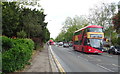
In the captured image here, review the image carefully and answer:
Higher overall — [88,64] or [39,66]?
[39,66]

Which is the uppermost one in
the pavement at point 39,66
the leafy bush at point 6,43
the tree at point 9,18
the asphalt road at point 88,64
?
the tree at point 9,18

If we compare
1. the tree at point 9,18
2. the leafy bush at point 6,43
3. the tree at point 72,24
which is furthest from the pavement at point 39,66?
the tree at point 72,24

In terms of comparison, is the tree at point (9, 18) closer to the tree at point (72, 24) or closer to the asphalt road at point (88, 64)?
the asphalt road at point (88, 64)

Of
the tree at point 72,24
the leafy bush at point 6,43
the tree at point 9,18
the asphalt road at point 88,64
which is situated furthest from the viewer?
the tree at point 72,24

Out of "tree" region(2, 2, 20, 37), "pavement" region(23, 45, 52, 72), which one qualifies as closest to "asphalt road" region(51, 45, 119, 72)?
"pavement" region(23, 45, 52, 72)

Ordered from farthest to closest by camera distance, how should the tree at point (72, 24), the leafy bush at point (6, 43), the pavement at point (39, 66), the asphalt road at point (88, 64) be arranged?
the tree at point (72, 24) < the asphalt road at point (88, 64) < the pavement at point (39, 66) < the leafy bush at point (6, 43)

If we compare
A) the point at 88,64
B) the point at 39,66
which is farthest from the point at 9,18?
the point at 88,64

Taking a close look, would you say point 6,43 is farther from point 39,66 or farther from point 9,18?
point 9,18

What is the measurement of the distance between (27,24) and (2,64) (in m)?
15.1

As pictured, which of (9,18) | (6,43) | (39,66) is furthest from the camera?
(9,18)

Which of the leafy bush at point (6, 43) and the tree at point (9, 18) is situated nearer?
the leafy bush at point (6, 43)

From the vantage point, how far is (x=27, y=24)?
73.4 ft

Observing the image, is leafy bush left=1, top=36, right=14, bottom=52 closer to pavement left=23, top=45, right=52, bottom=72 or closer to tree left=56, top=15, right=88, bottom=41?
pavement left=23, top=45, right=52, bottom=72

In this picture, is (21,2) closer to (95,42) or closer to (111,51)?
(95,42)
